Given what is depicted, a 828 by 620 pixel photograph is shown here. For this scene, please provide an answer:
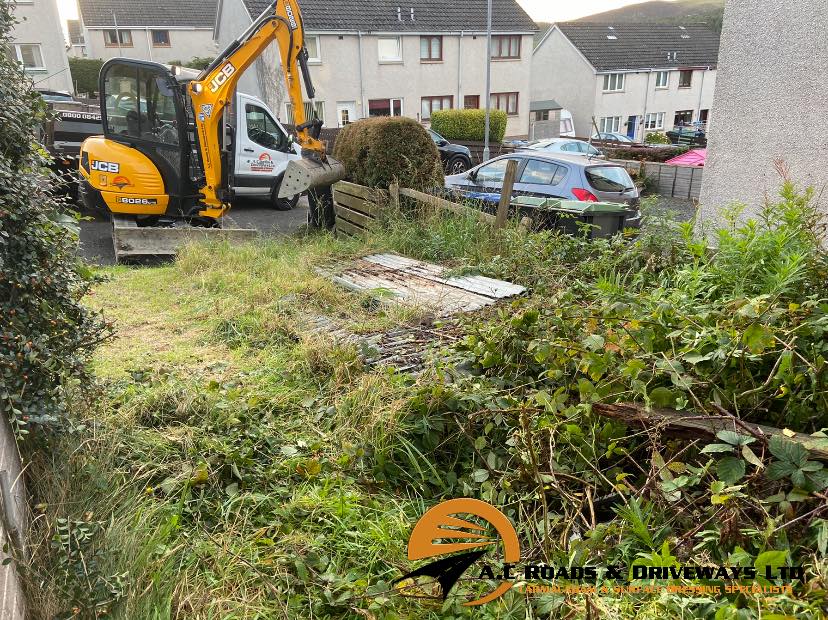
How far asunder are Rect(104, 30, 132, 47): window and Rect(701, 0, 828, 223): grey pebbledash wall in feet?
134

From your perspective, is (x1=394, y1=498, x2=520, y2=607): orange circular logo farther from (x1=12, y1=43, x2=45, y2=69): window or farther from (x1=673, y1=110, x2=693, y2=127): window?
(x1=673, y1=110, x2=693, y2=127): window

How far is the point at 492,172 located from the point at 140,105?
247 inches

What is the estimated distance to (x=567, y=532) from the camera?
2580 millimetres

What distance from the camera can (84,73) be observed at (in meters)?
34.0

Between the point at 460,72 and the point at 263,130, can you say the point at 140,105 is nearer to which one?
the point at 263,130

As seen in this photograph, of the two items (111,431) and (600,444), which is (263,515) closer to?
(111,431)

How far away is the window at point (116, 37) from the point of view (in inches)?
1505

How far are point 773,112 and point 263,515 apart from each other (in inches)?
280

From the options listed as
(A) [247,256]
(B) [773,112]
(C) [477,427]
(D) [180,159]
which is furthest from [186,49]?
(C) [477,427]

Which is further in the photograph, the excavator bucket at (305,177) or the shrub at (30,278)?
the excavator bucket at (305,177)

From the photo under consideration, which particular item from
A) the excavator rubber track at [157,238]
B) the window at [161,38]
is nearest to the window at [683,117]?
the window at [161,38]

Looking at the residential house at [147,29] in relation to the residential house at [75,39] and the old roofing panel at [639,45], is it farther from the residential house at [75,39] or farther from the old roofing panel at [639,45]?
the old roofing panel at [639,45]

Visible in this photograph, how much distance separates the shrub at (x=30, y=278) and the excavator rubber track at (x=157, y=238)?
660 centimetres

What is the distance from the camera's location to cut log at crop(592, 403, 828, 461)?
244cm
